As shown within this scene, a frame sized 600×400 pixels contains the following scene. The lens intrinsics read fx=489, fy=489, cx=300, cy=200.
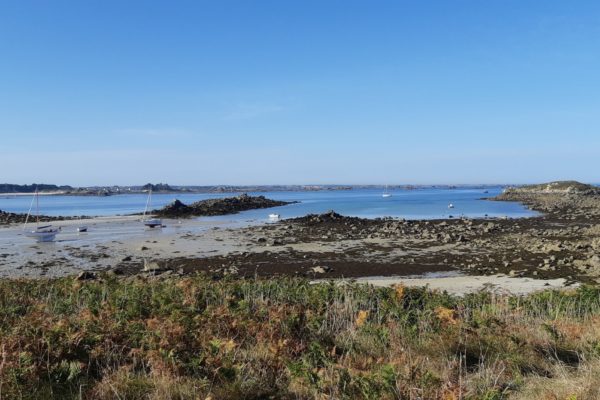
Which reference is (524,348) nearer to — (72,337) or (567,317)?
(567,317)

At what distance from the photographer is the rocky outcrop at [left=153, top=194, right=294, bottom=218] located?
187ft

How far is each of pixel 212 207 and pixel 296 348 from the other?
5812 cm

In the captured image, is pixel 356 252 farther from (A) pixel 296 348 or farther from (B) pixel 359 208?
(B) pixel 359 208

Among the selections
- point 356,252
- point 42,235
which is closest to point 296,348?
point 356,252

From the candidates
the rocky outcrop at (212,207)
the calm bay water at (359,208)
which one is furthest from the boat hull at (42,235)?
the rocky outcrop at (212,207)

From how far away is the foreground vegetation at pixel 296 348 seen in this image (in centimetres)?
497

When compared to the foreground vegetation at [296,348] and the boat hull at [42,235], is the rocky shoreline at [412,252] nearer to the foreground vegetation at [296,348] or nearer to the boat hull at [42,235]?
the foreground vegetation at [296,348]

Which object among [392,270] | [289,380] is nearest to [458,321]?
[289,380]

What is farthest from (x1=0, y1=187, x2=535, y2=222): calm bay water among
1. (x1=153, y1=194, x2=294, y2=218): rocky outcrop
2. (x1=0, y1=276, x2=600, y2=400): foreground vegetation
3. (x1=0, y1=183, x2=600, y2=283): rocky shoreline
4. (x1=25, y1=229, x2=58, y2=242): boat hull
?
(x1=0, y1=276, x2=600, y2=400): foreground vegetation

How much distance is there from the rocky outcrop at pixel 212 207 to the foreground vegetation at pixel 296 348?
4834 centimetres

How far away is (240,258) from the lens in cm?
2370

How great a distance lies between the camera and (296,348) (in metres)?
6.28

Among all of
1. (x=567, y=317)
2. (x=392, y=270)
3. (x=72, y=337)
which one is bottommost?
(x=392, y=270)

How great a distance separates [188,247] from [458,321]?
22.7 metres
